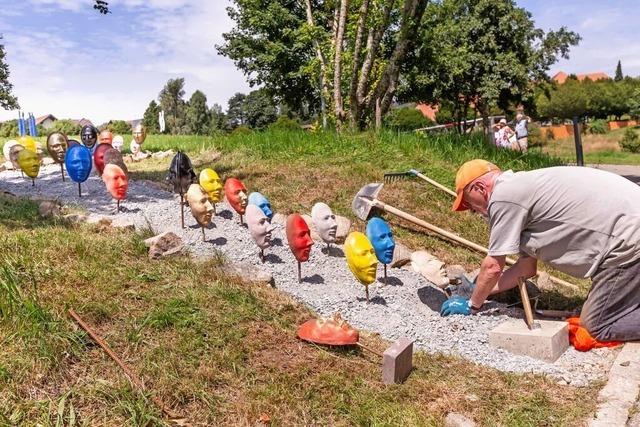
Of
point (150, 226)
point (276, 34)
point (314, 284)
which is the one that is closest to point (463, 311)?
point (314, 284)

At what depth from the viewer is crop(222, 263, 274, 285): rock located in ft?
12.7

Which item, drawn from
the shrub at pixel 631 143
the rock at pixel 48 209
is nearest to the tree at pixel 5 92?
the rock at pixel 48 209

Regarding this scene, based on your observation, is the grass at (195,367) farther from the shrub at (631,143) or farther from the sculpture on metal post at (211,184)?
the shrub at (631,143)

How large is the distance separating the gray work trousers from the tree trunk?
228 inches

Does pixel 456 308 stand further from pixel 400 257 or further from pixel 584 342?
pixel 400 257

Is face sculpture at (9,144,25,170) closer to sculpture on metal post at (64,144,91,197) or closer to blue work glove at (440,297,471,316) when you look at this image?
sculpture on metal post at (64,144,91,197)

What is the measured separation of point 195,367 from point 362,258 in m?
1.39

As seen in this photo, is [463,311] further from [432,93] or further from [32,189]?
[432,93]

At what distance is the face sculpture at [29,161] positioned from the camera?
19.3ft

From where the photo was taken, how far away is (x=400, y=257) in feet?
15.6

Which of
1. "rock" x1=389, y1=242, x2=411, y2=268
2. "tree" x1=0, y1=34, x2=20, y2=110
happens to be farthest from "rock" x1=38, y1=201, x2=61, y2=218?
"tree" x1=0, y1=34, x2=20, y2=110

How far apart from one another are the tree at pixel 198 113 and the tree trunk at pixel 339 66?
35915mm

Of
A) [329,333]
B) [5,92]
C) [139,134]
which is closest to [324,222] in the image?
[329,333]

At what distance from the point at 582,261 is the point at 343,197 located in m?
2.78
